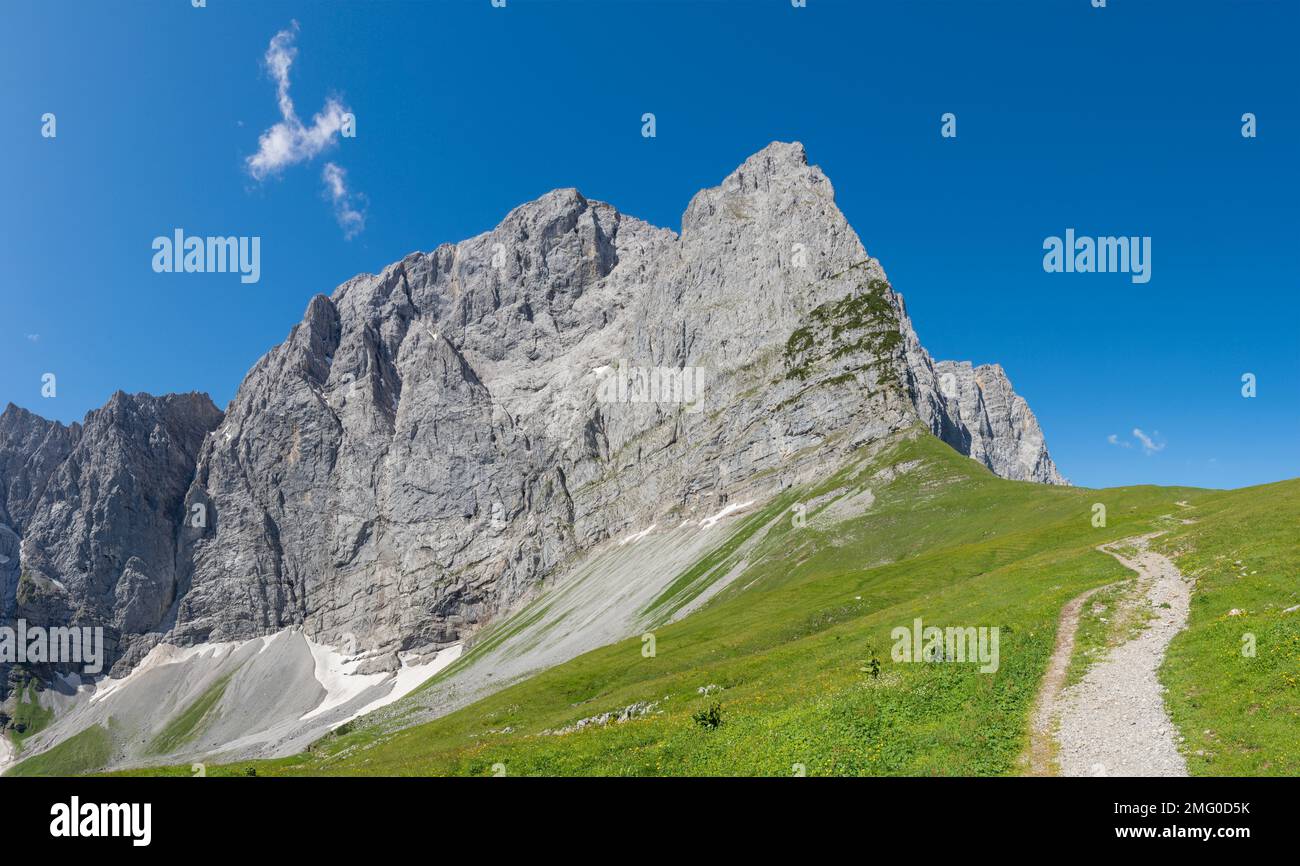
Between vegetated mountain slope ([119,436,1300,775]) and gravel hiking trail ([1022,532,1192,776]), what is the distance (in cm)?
77

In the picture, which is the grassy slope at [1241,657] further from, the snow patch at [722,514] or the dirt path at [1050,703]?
the snow patch at [722,514]

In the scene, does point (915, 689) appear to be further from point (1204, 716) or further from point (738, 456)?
point (738, 456)

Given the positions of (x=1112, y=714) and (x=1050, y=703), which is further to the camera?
(x=1050, y=703)

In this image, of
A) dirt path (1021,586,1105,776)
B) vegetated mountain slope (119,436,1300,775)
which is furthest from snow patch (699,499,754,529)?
dirt path (1021,586,1105,776)

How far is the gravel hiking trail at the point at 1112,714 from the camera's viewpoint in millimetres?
18531

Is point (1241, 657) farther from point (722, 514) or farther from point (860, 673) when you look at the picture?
point (722, 514)

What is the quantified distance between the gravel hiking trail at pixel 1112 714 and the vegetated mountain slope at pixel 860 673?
0.77m

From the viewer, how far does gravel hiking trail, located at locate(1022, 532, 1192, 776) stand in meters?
18.5

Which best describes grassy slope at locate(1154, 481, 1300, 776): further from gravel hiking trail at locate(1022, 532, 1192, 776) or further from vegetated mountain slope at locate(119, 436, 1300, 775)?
gravel hiking trail at locate(1022, 532, 1192, 776)

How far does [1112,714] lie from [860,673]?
1047 cm

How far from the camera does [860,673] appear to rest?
101 ft

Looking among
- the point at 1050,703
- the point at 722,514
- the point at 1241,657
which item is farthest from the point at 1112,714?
the point at 722,514
